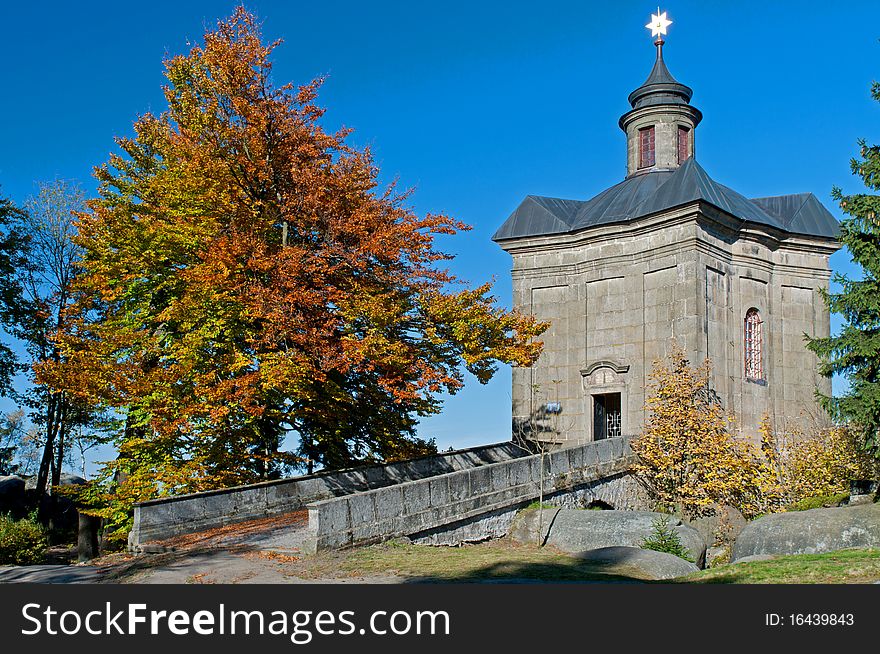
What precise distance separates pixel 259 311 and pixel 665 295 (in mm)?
12789

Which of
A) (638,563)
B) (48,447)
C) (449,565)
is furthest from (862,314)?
(48,447)

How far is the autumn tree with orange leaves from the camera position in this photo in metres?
18.9

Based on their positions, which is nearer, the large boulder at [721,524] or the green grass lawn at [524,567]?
the green grass lawn at [524,567]

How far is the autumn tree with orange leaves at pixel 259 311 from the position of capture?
18.9 m

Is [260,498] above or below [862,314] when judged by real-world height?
below

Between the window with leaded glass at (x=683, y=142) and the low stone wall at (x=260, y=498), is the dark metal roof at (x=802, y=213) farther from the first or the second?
the low stone wall at (x=260, y=498)

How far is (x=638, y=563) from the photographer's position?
14961 mm

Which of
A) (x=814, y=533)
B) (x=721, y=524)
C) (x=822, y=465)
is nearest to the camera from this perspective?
(x=814, y=533)

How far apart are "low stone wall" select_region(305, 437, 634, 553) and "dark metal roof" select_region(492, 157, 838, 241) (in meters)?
7.63

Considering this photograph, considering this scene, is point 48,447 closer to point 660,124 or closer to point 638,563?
point 638,563

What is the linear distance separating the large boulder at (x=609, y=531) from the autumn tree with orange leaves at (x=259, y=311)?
4.09 meters

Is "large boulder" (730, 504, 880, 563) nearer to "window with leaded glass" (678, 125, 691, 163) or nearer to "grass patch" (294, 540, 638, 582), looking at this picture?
"grass patch" (294, 540, 638, 582)

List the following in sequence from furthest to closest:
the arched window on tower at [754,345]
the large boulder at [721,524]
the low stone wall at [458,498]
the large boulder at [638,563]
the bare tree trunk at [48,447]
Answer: the bare tree trunk at [48,447] → the arched window on tower at [754,345] → the large boulder at [721,524] → the low stone wall at [458,498] → the large boulder at [638,563]

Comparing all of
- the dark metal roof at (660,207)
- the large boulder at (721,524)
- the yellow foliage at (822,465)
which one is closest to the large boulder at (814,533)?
the yellow foliage at (822,465)
